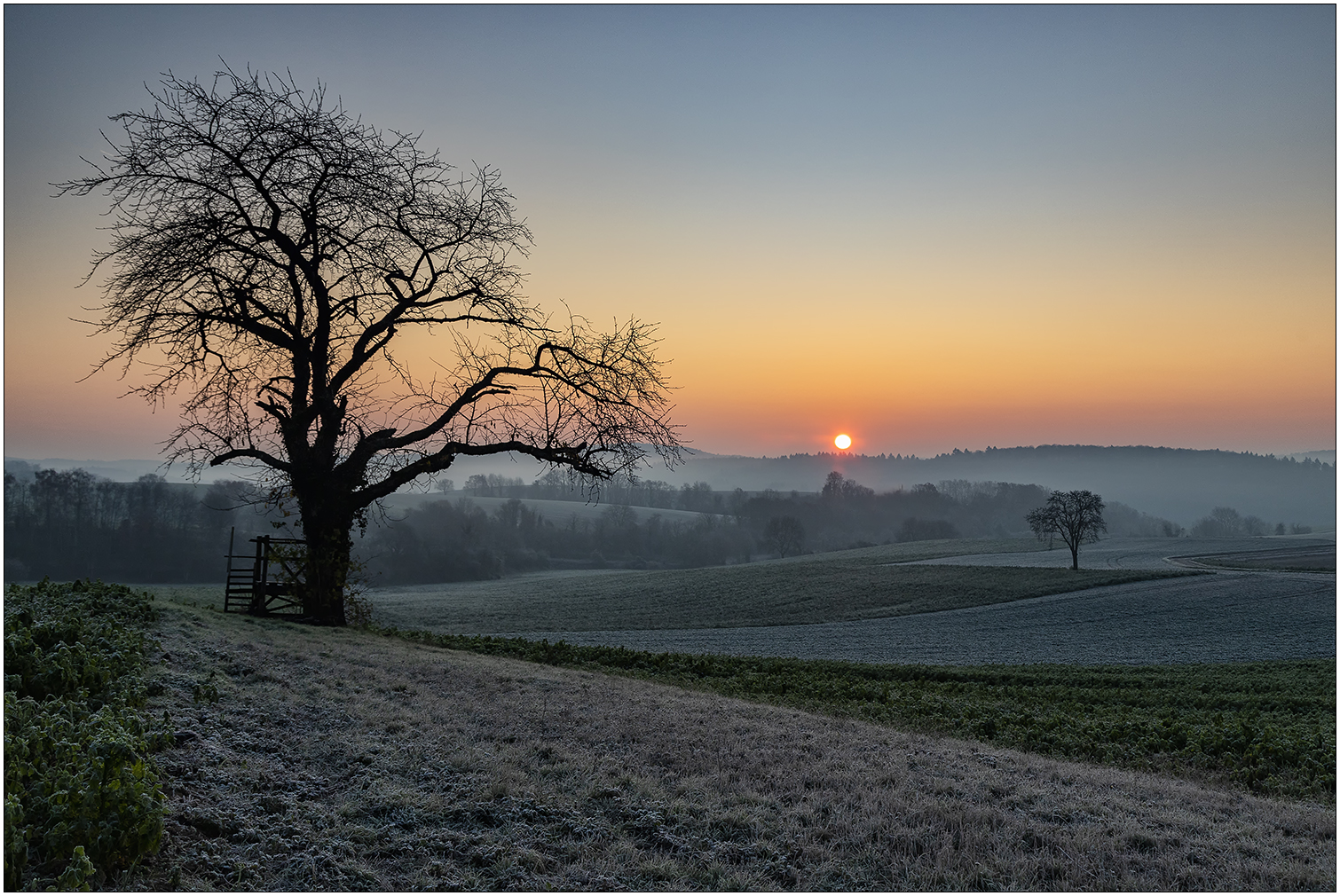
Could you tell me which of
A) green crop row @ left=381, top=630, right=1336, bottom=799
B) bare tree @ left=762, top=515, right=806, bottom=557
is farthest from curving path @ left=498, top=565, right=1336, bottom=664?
bare tree @ left=762, top=515, right=806, bottom=557

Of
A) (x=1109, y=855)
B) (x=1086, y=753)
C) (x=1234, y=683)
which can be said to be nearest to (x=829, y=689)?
(x=1086, y=753)

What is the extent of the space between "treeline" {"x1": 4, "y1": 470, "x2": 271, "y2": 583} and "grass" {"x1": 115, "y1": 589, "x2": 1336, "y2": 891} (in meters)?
71.5

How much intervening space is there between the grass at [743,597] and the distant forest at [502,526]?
25.3ft

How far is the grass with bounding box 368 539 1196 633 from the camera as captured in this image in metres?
41.8

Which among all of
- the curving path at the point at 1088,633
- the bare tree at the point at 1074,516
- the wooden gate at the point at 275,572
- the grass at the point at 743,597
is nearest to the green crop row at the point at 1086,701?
the wooden gate at the point at 275,572

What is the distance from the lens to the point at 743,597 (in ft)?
163

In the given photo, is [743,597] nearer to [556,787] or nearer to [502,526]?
[556,787]

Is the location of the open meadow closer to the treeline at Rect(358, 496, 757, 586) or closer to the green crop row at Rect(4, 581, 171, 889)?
the green crop row at Rect(4, 581, 171, 889)

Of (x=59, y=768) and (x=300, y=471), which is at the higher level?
(x=300, y=471)

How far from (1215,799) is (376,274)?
57.8 feet

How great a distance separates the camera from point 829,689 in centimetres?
1498

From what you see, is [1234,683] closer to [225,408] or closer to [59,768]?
[59,768]

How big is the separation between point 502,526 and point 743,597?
7408cm

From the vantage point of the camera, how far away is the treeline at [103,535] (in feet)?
238
